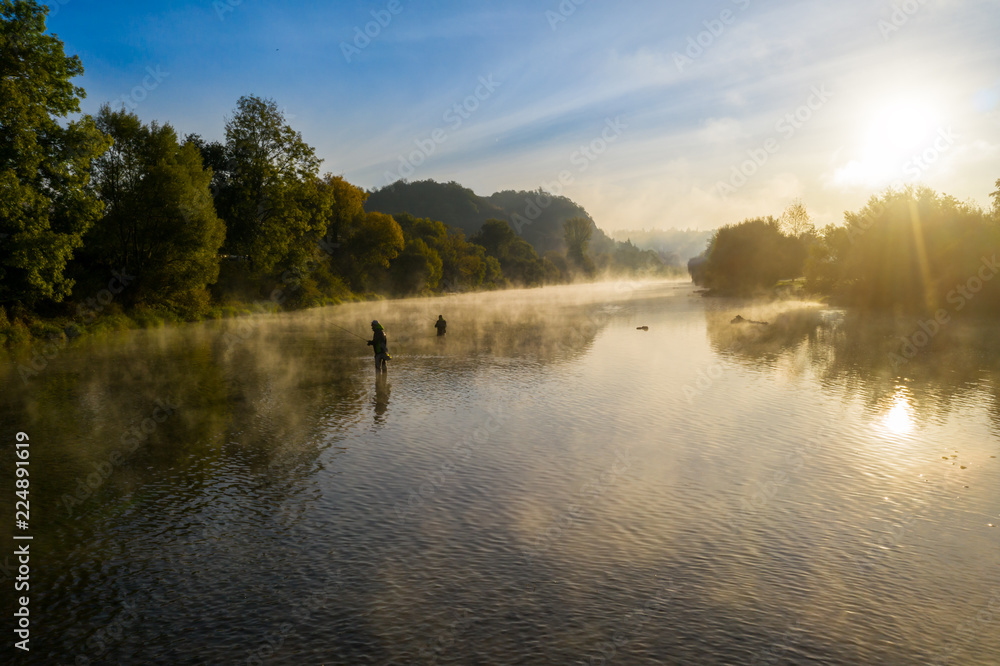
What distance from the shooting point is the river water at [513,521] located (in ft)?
24.1

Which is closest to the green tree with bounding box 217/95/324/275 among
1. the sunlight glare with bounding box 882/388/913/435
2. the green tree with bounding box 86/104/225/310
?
the green tree with bounding box 86/104/225/310

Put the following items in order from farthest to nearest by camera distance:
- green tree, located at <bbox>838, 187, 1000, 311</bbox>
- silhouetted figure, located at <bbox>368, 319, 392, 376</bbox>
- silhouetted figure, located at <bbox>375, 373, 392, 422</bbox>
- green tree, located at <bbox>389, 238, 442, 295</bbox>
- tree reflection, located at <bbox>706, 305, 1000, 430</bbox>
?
green tree, located at <bbox>389, 238, 442, 295</bbox>
green tree, located at <bbox>838, 187, 1000, 311</bbox>
silhouetted figure, located at <bbox>368, 319, 392, 376</bbox>
tree reflection, located at <bbox>706, 305, 1000, 430</bbox>
silhouetted figure, located at <bbox>375, 373, 392, 422</bbox>

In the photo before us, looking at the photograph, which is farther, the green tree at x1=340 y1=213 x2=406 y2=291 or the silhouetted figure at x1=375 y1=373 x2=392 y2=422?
the green tree at x1=340 y1=213 x2=406 y2=291

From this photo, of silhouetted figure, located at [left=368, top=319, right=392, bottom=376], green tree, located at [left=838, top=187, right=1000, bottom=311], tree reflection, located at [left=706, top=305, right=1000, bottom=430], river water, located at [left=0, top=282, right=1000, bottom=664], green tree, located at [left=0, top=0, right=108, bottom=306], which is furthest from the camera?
green tree, located at [left=838, top=187, right=1000, bottom=311]

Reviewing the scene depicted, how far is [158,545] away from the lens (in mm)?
9852

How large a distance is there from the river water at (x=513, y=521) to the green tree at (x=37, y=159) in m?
14.3

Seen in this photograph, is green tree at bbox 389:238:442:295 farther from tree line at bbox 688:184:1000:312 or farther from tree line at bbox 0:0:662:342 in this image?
tree line at bbox 688:184:1000:312

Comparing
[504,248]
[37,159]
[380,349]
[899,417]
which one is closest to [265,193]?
[37,159]

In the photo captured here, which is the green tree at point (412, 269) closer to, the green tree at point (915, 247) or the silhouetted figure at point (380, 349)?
the green tree at point (915, 247)

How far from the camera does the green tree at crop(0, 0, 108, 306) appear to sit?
3341 centimetres

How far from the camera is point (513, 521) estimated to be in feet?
35.2

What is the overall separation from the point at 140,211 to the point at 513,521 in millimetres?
50176

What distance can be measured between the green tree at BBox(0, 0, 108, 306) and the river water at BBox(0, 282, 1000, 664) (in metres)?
14.3

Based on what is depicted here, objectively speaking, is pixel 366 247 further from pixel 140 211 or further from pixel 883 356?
pixel 883 356
